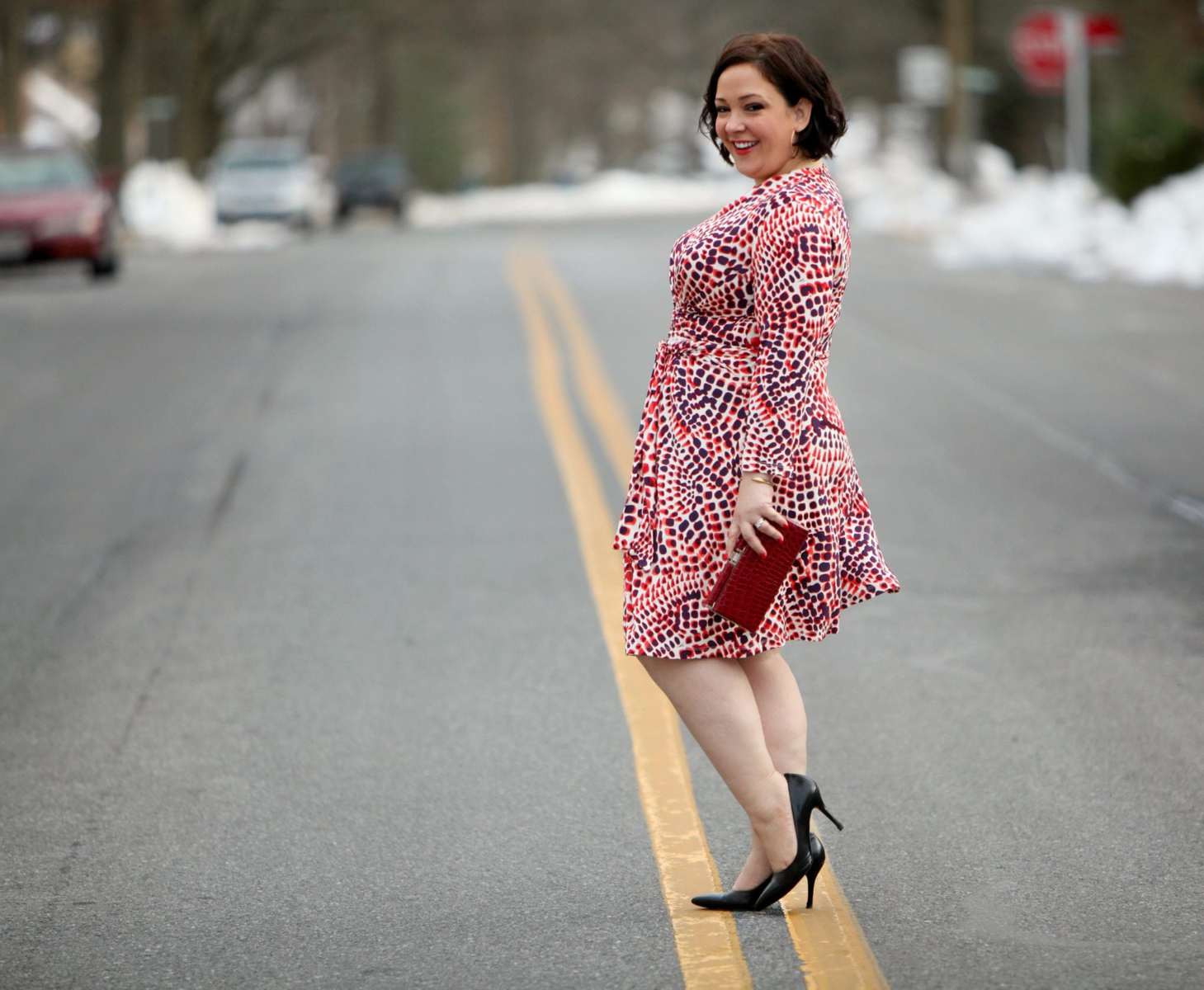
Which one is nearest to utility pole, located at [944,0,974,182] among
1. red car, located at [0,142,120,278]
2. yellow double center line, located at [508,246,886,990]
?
red car, located at [0,142,120,278]

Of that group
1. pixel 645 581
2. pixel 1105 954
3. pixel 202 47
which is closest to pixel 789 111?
pixel 645 581

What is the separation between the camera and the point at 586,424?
40.1 feet

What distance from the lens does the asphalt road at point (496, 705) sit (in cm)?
432

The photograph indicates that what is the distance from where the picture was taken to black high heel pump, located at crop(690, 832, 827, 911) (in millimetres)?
4340

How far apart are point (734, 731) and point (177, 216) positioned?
127 ft

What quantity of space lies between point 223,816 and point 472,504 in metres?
4.65

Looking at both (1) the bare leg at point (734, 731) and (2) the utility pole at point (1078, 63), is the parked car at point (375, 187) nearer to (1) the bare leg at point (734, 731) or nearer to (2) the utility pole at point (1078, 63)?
(2) the utility pole at point (1078, 63)

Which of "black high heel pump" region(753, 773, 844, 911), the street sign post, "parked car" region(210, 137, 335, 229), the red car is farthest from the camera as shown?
"parked car" region(210, 137, 335, 229)

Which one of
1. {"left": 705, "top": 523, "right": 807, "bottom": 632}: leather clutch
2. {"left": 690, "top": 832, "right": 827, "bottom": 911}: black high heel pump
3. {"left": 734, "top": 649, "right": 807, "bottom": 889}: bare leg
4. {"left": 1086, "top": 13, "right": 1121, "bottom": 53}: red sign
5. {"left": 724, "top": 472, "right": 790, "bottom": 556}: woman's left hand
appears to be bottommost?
{"left": 690, "top": 832, "right": 827, "bottom": 911}: black high heel pump

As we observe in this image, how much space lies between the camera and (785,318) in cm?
400

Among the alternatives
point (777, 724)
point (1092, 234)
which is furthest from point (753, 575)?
point (1092, 234)

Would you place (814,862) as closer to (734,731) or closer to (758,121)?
(734,731)

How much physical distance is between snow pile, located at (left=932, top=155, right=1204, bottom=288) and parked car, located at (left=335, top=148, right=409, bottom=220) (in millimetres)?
18457

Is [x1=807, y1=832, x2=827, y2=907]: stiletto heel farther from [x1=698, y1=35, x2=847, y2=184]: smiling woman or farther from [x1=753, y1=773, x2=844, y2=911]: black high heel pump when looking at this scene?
[x1=698, y1=35, x2=847, y2=184]: smiling woman
